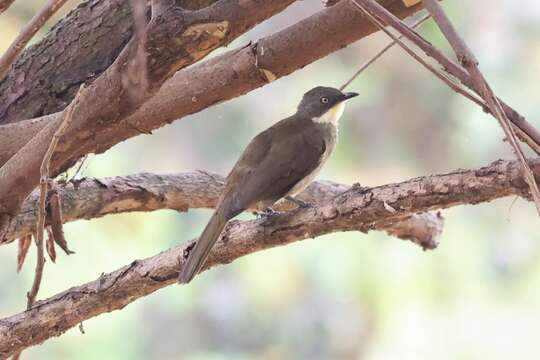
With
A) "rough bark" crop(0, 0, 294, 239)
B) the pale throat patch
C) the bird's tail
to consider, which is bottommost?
the bird's tail

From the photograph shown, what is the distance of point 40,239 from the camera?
8.54 ft

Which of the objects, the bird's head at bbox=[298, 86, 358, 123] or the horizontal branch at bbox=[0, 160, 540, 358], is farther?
the bird's head at bbox=[298, 86, 358, 123]

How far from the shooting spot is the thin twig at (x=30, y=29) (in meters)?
2.03

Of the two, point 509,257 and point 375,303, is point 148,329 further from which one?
point 509,257

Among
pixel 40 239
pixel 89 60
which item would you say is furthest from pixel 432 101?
pixel 40 239

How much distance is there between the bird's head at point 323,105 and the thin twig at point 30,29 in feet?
7.68

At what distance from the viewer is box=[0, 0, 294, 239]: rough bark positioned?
7.95 ft

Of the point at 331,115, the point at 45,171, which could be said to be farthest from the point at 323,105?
the point at 45,171

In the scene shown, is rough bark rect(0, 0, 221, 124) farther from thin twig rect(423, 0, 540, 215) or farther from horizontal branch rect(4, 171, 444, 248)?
thin twig rect(423, 0, 540, 215)

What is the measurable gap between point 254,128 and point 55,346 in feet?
10.2

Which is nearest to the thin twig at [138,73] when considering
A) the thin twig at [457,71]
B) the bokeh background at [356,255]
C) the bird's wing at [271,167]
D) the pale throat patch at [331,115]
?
the thin twig at [457,71]

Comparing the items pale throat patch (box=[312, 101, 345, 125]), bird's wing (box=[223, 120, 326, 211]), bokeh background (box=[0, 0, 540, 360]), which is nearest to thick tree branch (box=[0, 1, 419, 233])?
bird's wing (box=[223, 120, 326, 211])

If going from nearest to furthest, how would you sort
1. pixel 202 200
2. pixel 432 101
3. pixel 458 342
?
pixel 202 200
pixel 458 342
pixel 432 101

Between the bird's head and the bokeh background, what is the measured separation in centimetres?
339
